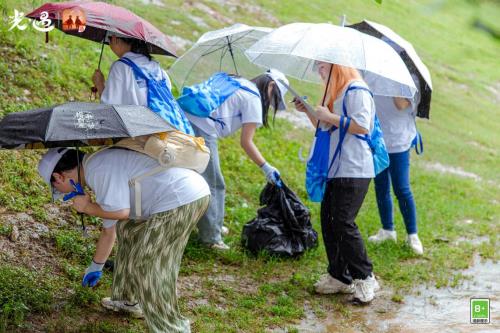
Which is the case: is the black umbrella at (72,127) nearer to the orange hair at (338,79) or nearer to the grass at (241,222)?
the grass at (241,222)

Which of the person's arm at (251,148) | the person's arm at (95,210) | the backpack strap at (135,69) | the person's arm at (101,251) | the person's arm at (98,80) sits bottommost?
the person's arm at (101,251)

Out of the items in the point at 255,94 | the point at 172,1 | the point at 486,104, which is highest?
the point at 255,94

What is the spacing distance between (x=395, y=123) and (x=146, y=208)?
10.8ft

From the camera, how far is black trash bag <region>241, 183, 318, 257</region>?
6.02 meters

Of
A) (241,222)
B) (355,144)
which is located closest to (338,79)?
(355,144)

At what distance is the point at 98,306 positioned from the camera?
4.54m

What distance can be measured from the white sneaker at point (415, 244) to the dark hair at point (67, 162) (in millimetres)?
3973

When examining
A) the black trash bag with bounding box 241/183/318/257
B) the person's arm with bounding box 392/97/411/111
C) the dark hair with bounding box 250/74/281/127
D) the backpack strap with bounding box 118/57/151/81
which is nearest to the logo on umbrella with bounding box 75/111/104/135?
the backpack strap with bounding box 118/57/151/81

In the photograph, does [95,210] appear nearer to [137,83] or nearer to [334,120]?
[137,83]

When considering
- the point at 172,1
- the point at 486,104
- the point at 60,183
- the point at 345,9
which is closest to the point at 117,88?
the point at 60,183

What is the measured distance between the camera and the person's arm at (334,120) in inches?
193

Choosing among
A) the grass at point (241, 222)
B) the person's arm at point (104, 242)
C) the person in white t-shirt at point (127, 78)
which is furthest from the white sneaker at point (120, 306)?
the person in white t-shirt at point (127, 78)

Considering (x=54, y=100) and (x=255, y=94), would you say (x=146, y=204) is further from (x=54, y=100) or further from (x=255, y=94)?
(x=54, y=100)

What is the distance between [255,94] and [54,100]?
2.93 meters
